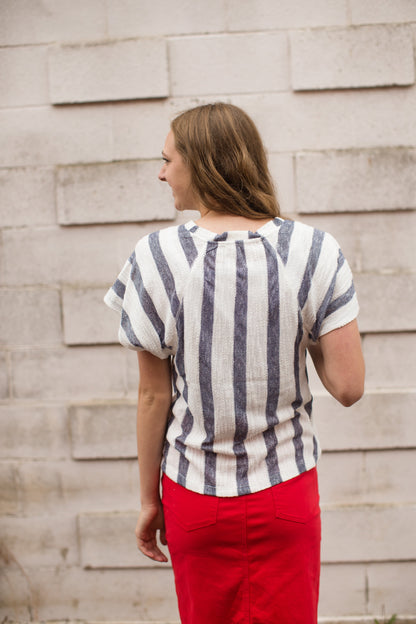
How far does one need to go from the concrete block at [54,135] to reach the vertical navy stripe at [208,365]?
5.08 feet

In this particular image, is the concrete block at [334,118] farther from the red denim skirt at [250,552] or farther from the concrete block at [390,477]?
the red denim skirt at [250,552]

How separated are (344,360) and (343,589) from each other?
187cm

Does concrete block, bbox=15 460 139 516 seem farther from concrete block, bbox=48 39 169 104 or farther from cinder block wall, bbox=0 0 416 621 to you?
concrete block, bbox=48 39 169 104

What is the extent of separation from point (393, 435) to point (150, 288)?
1.78 metres

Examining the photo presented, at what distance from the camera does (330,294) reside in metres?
1.27

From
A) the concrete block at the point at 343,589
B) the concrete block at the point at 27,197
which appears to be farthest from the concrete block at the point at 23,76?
the concrete block at the point at 343,589

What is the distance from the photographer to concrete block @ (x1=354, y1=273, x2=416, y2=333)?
252 centimetres

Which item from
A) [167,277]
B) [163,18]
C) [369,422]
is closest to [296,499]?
[167,277]

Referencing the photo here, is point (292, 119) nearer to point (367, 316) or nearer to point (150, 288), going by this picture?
point (367, 316)

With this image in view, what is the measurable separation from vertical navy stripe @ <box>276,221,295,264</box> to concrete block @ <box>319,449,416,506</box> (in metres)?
1.65

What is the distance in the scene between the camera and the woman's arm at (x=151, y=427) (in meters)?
1.42

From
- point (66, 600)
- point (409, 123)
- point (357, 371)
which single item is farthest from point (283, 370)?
point (66, 600)

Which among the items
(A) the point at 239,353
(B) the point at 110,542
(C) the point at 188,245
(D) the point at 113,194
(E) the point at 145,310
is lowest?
(B) the point at 110,542

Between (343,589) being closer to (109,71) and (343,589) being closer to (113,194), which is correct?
(113,194)
